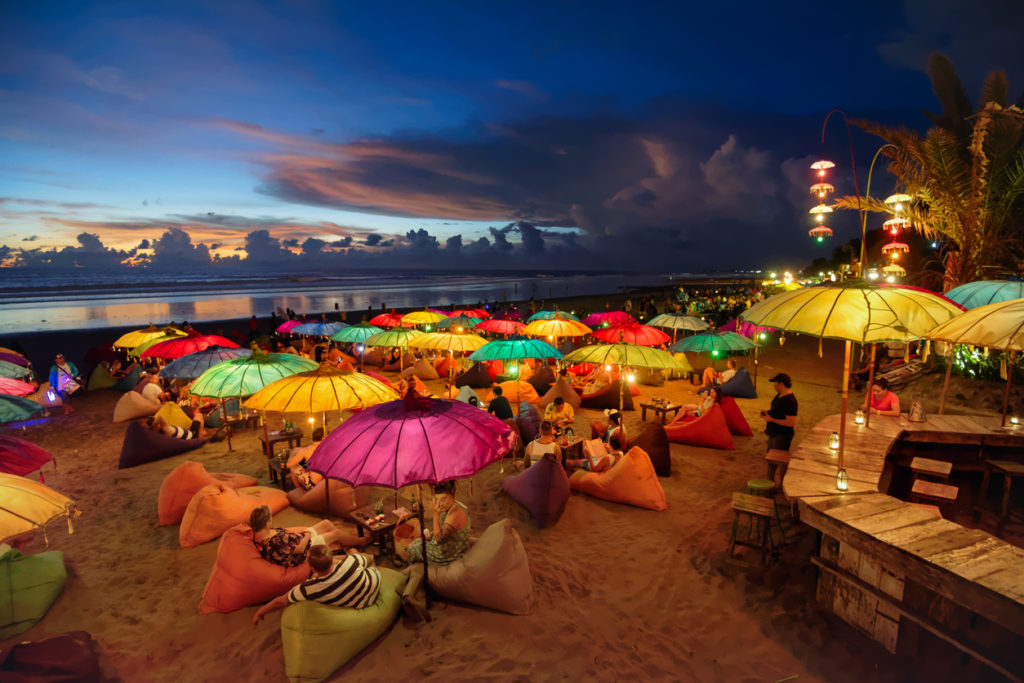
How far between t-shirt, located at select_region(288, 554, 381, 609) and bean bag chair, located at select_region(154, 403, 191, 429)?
25.6ft

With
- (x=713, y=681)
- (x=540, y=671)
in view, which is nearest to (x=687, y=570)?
(x=713, y=681)

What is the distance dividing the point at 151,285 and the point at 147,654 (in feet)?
248

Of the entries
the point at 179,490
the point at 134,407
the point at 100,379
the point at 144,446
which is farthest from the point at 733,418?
the point at 100,379

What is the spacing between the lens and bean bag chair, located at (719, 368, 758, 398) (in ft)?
42.5

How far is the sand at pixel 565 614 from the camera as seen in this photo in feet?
13.7

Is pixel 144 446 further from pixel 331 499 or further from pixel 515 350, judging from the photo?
pixel 515 350

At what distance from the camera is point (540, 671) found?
4148 millimetres

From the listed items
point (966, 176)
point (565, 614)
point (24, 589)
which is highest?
point (966, 176)

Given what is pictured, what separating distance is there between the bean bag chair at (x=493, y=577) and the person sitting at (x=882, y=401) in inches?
235

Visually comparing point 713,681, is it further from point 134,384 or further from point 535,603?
point 134,384

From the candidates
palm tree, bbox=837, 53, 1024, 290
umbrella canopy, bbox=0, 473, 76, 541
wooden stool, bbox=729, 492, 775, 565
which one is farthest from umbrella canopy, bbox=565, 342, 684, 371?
umbrella canopy, bbox=0, 473, 76, 541

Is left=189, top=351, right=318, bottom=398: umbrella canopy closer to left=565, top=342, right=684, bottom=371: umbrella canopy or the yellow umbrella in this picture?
left=565, top=342, right=684, bottom=371: umbrella canopy

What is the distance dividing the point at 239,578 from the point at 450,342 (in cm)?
694

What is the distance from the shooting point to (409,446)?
4082 mm
